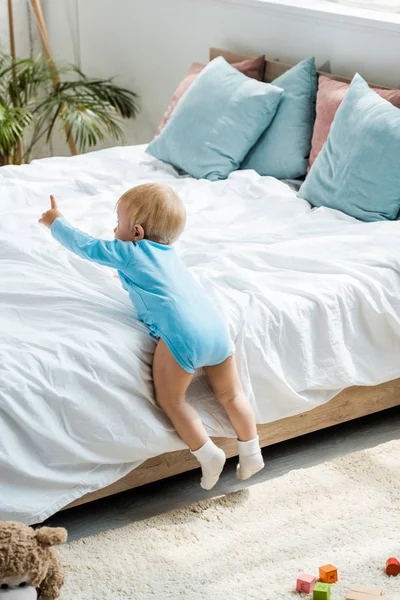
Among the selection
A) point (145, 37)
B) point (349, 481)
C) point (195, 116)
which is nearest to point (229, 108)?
point (195, 116)

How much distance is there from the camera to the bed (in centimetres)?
176

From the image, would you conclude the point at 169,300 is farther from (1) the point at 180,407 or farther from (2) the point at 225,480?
(2) the point at 225,480

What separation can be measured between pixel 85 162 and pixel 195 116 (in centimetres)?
47

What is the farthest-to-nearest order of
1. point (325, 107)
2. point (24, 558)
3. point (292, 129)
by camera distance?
1. point (292, 129)
2. point (325, 107)
3. point (24, 558)

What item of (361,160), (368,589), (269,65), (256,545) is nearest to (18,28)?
(269,65)

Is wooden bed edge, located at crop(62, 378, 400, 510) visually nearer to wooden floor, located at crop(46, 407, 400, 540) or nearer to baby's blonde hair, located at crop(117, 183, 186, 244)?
wooden floor, located at crop(46, 407, 400, 540)

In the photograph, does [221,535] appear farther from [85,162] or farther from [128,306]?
[85,162]

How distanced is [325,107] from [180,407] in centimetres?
142

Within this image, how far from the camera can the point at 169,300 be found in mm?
1863

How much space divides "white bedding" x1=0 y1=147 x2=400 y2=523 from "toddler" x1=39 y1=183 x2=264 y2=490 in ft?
0.15

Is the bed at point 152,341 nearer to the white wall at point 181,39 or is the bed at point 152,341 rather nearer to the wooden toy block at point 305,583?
the wooden toy block at point 305,583

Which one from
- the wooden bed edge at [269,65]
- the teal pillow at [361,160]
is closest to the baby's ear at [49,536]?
the teal pillow at [361,160]

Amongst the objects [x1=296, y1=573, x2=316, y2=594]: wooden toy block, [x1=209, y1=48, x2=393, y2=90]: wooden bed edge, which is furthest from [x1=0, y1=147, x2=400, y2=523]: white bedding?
[x1=209, y1=48, x2=393, y2=90]: wooden bed edge

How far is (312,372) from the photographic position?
6.87ft
